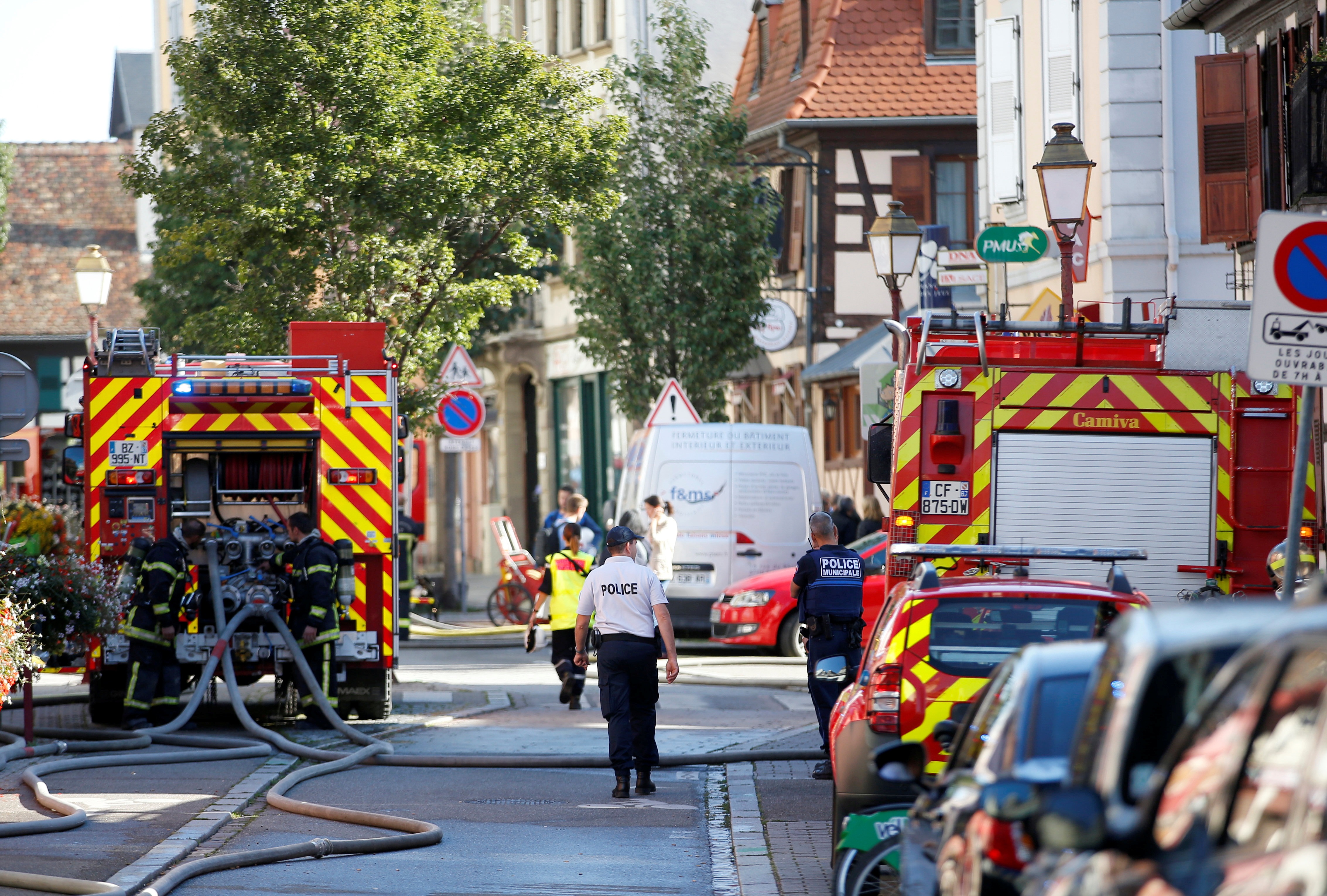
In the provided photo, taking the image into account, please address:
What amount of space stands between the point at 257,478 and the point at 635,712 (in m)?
5.62

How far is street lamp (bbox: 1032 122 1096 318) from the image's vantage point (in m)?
16.6

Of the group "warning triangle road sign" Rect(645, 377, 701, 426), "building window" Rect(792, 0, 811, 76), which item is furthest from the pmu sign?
"building window" Rect(792, 0, 811, 76)

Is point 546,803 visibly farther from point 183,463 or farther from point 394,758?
point 183,463

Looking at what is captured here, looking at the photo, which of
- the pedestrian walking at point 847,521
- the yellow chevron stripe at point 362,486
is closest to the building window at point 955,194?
the pedestrian walking at point 847,521

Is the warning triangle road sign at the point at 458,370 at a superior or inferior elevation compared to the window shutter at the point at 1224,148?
inferior

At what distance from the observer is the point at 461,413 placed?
25.9 m

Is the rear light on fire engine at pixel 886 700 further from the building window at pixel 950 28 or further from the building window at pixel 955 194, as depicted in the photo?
the building window at pixel 950 28

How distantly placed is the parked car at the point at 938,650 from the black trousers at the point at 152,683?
26.6 ft

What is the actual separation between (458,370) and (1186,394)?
14.1m

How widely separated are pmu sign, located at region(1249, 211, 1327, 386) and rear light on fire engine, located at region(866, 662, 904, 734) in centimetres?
187

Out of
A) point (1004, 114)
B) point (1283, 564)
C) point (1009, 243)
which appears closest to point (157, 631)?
point (1009, 243)

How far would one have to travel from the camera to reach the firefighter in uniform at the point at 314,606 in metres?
15.5

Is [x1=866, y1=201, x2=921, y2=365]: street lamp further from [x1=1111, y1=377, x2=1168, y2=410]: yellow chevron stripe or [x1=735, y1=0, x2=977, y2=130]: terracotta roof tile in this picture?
[x1=735, y1=0, x2=977, y2=130]: terracotta roof tile

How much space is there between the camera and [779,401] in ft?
121
